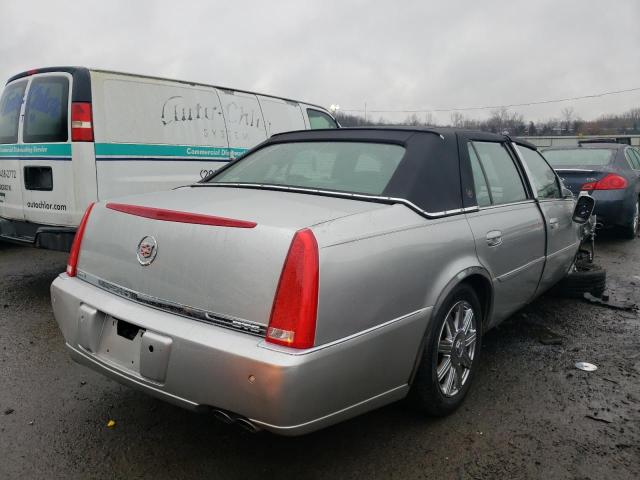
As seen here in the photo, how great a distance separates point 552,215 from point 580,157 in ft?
15.9

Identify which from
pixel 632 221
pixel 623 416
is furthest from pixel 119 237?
pixel 632 221

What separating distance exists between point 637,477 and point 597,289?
2.92 meters

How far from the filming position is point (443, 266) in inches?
99.4

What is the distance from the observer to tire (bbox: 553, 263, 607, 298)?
4.73 meters

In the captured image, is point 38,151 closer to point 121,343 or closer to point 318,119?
point 121,343

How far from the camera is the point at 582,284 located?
15.6ft

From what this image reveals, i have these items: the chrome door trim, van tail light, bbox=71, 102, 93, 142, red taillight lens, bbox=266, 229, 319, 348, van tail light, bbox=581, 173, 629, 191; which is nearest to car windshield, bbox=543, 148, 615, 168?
van tail light, bbox=581, 173, 629, 191

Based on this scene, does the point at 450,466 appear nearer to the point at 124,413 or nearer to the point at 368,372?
the point at 368,372

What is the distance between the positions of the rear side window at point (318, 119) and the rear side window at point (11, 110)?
13.3ft

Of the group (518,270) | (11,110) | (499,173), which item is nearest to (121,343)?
(518,270)

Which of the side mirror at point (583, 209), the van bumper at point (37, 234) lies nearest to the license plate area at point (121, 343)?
Result: the van bumper at point (37, 234)

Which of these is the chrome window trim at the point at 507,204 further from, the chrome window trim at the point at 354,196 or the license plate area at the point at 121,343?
the license plate area at the point at 121,343

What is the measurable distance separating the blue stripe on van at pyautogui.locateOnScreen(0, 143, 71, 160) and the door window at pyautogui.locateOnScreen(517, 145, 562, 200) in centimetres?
390

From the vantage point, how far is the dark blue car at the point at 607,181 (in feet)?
24.1
